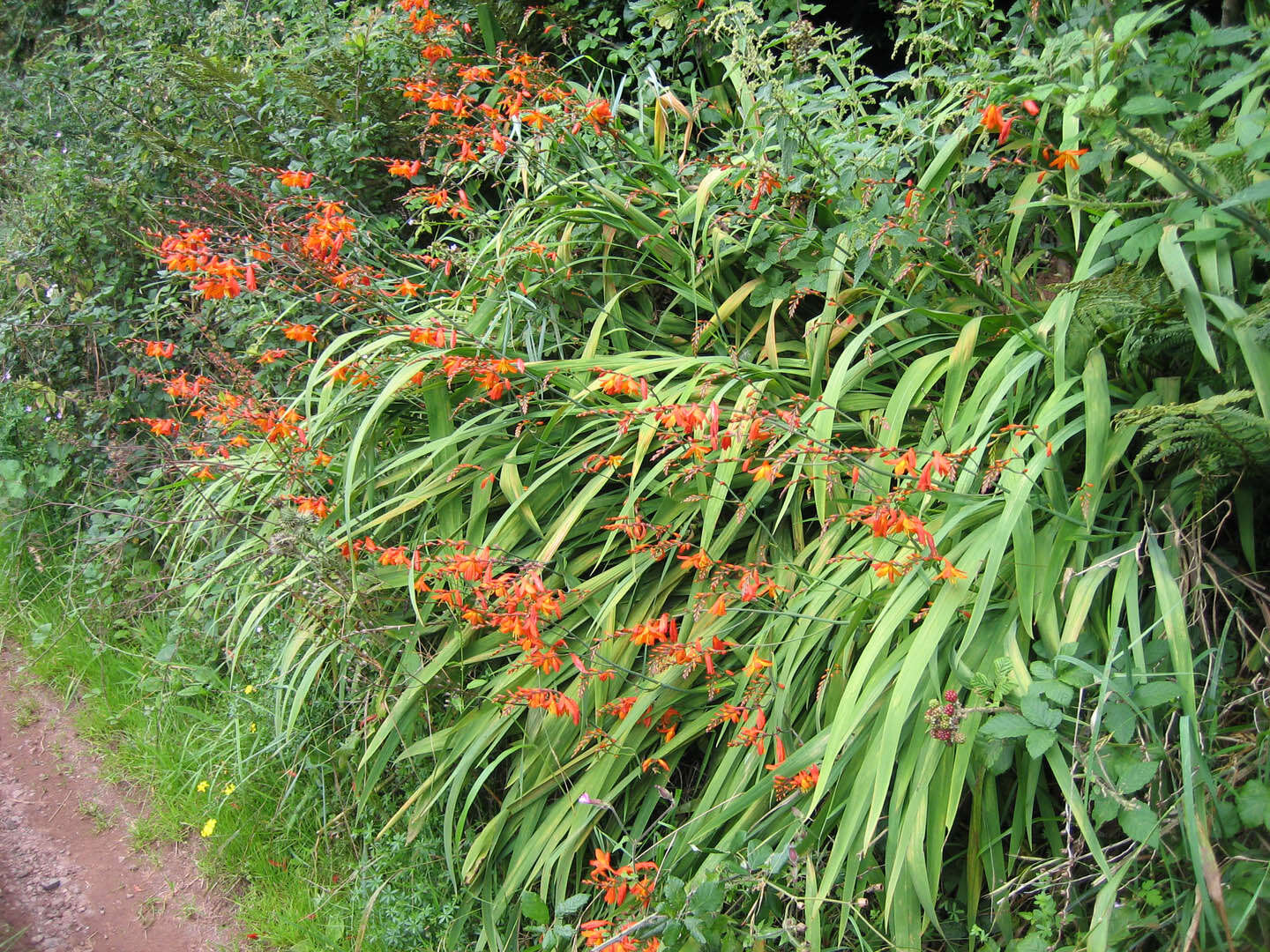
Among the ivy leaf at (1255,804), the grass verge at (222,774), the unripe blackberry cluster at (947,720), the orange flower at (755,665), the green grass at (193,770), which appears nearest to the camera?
the ivy leaf at (1255,804)

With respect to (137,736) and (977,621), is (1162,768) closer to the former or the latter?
(977,621)

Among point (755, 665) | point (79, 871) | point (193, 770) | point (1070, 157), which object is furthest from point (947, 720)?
point (79, 871)

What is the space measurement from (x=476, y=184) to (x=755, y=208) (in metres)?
1.43

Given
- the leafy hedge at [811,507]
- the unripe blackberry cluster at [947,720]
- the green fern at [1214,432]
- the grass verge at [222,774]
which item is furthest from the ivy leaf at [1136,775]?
the grass verge at [222,774]

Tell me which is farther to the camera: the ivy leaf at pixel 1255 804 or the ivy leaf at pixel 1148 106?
the ivy leaf at pixel 1148 106

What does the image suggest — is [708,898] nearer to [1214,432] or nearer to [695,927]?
[695,927]

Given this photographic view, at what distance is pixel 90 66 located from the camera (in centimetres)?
488

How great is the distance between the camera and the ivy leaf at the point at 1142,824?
1.65 m

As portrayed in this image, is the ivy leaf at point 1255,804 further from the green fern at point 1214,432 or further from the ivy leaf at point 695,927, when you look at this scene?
the ivy leaf at point 695,927

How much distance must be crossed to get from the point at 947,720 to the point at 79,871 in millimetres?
2588

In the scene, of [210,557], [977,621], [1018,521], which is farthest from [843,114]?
[210,557]

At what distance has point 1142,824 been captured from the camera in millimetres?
1652

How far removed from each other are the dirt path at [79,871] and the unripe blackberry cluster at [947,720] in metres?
1.95

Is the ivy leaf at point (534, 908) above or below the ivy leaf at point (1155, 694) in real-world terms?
below
